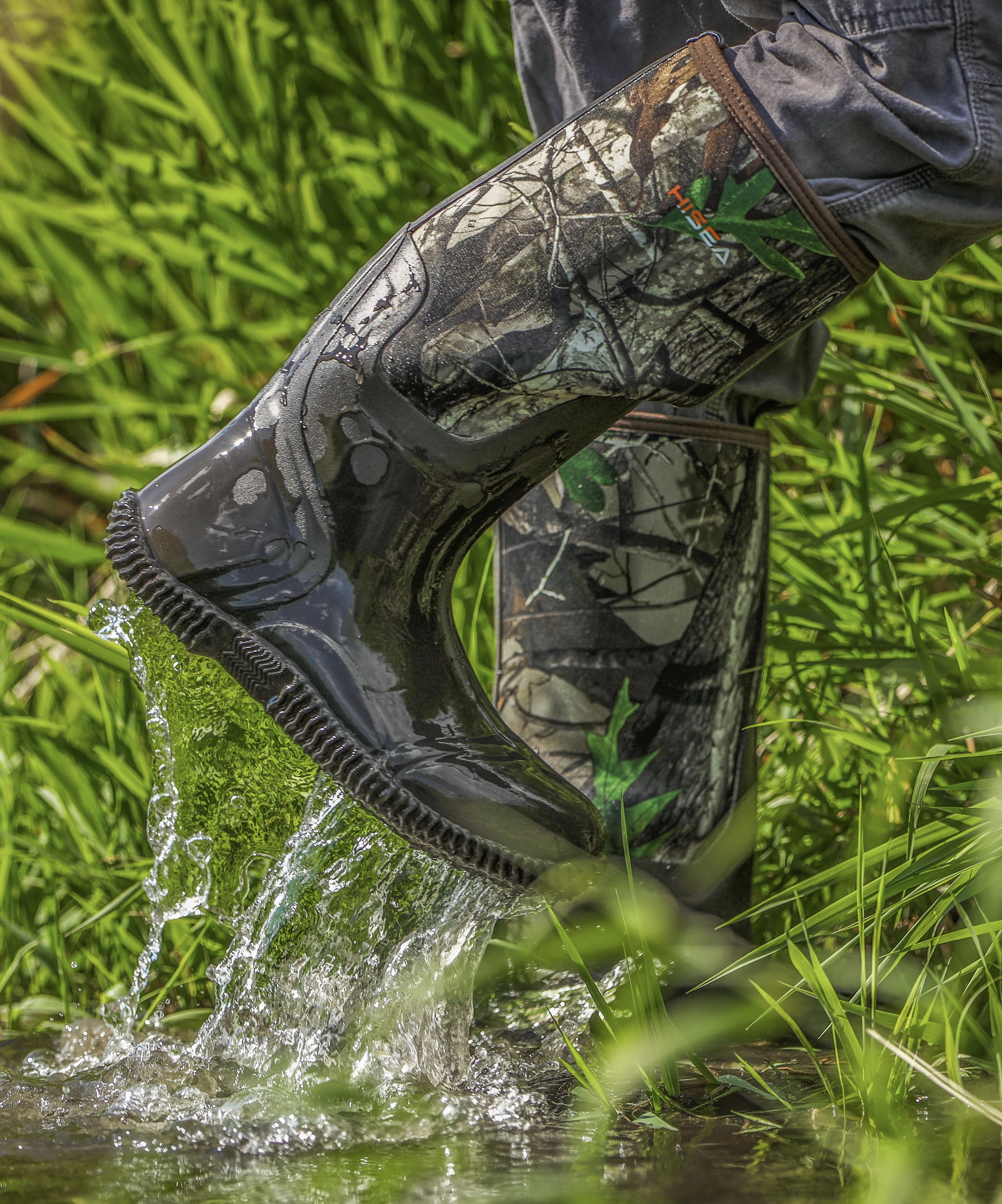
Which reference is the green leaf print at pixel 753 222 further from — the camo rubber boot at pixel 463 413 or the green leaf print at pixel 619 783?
the green leaf print at pixel 619 783

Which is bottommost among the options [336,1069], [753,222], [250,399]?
[336,1069]

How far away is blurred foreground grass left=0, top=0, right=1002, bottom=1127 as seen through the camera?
106cm

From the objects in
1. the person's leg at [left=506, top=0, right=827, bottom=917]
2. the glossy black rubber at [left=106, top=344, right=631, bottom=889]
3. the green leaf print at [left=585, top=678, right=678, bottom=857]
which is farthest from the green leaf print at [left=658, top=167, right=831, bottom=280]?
the green leaf print at [left=585, top=678, right=678, bottom=857]

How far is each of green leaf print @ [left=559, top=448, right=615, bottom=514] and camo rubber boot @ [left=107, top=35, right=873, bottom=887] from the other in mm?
175

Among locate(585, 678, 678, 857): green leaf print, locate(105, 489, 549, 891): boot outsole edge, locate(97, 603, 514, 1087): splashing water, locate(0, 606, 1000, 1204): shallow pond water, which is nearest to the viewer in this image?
locate(0, 606, 1000, 1204): shallow pond water

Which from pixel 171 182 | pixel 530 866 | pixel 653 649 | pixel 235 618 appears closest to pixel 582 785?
pixel 653 649

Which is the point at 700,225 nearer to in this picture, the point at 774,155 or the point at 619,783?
the point at 774,155

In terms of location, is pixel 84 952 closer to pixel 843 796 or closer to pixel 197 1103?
pixel 197 1103

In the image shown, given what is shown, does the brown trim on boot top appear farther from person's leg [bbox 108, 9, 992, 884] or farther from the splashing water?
the splashing water

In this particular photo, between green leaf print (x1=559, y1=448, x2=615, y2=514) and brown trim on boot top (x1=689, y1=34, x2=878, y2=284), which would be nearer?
brown trim on boot top (x1=689, y1=34, x2=878, y2=284)

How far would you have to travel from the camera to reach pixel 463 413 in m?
0.80

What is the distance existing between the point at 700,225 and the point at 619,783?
1.52 ft

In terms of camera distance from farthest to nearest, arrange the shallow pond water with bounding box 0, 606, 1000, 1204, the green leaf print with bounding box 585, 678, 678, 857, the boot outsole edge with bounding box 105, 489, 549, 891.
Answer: the green leaf print with bounding box 585, 678, 678, 857 < the boot outsole edge with bounding box 105, 489, 549, 891 < the shallow pond water with bounding box 0, 606, 1000, 1204

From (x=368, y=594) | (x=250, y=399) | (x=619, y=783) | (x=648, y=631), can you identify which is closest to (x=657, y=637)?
(x=648, y=631)
